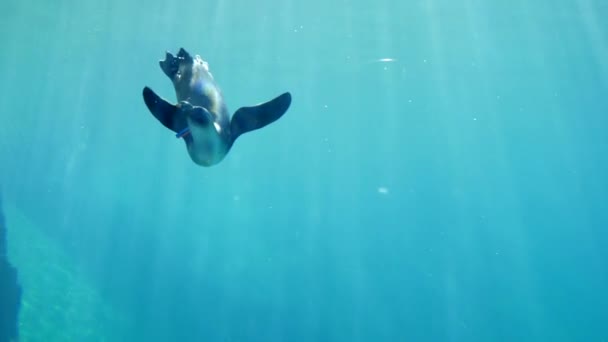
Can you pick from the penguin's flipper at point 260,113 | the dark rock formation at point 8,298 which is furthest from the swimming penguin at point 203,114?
the dark rock formation at point 8,298

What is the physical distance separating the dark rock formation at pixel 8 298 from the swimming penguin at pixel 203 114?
568 inches

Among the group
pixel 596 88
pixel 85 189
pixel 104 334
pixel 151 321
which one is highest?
pixel 596 88

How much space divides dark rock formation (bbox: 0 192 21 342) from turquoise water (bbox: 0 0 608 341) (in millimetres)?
8053

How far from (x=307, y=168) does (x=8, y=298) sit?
25.9 m

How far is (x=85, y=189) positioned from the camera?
42000 millimetres

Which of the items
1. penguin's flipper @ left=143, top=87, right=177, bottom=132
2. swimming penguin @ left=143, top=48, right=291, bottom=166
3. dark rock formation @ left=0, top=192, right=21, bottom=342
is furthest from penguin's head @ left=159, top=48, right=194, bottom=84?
dark rock formation @ left=0, top=192, right=21, bottom=342

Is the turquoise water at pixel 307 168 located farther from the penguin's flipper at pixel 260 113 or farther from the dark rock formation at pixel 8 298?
the penguin's flipper at pixel 260 113

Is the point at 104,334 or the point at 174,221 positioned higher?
the point at 104,334

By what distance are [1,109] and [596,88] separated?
34.6 metres

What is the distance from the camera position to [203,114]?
A: 10.3ft

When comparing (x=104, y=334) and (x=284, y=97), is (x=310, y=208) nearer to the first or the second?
(x=104, y=334)

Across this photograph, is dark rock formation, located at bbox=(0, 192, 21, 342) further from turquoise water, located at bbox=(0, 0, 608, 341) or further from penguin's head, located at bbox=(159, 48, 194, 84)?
penguin's head, located at bbox=(159, 48, 194, 84)

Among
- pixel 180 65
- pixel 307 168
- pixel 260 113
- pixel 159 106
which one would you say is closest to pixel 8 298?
pixel 180 65

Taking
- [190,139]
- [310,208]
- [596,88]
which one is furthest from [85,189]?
[190,139]
